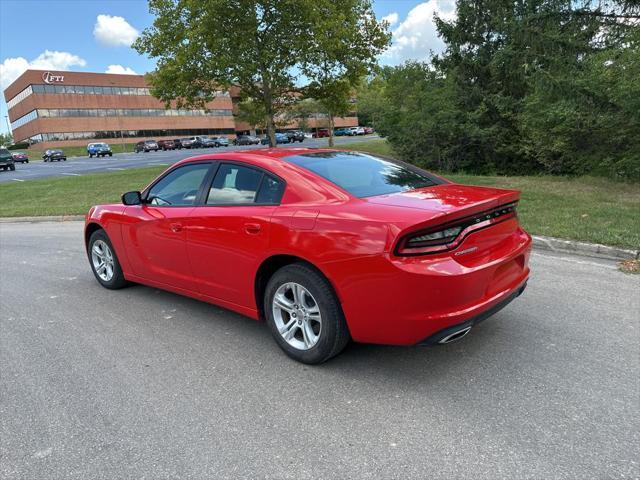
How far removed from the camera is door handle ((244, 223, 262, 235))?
3453 millimetres

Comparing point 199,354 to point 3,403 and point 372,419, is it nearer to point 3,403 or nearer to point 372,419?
point 3,403

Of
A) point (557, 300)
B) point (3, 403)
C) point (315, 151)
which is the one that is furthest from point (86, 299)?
point (557, 300)

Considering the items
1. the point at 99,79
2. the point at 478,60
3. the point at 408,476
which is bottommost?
the point at 408,476

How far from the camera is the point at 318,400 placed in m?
2.94

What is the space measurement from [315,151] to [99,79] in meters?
87.2

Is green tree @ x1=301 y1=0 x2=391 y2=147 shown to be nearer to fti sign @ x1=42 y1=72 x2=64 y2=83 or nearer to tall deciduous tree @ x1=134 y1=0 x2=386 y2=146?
tall deciduous tree @ x1=134 y1=0 x2=386 y2=146

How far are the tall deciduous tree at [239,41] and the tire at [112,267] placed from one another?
1392cm

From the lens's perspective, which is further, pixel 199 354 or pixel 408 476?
pixel 199 354

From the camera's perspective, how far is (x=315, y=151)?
13.9ft

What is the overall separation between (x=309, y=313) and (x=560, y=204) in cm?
710

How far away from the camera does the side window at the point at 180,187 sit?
4207 mm

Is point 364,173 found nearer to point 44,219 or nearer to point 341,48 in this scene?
point 44,219

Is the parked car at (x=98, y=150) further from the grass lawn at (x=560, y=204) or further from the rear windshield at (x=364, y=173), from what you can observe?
the rear windshield at (x=364, y=173)

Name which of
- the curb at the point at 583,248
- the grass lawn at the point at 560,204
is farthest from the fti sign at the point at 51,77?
the curb at the point at 583,248
